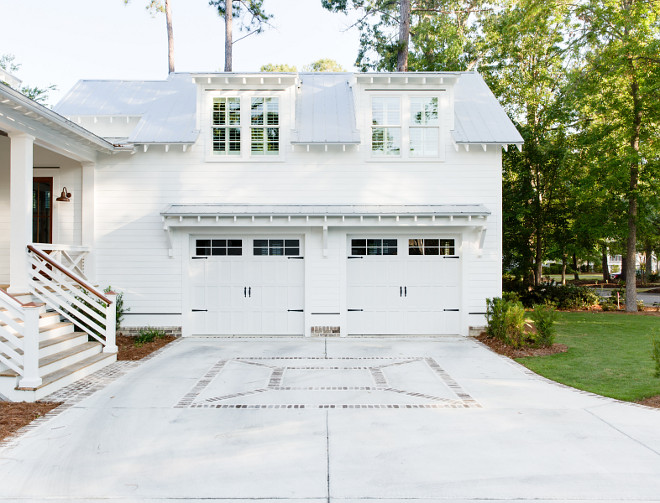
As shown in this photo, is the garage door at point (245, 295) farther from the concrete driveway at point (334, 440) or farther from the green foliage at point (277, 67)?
the green foliage at point (277, 67)

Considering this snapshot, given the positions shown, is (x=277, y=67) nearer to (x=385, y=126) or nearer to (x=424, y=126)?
(x=385, y=126)

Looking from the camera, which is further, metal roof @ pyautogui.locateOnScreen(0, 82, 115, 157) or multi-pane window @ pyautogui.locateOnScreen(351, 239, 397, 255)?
multi-pane window @ pyautogui.locateOnScreen(351, 239, 397, 255)

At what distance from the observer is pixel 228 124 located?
11828 millimetres

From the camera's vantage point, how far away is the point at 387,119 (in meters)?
12.0

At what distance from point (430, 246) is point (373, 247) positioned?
1.35 m

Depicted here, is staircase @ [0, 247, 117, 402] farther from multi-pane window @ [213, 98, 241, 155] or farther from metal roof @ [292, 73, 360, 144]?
metal roof @ [292, 73, 360, 144]

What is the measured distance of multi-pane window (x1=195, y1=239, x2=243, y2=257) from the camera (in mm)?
11797

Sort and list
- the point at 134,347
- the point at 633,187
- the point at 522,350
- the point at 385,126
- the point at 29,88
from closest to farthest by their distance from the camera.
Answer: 1. the point at 522,350
2. the point at 134,347
3. the point at 385,126
4. the point at 633,187
5. the point at 29,88

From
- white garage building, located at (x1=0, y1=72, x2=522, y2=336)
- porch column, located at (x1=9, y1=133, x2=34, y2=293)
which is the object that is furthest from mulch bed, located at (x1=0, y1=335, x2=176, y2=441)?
white garage building, located at (x1=0, y1=72, x2=522, y2=336)

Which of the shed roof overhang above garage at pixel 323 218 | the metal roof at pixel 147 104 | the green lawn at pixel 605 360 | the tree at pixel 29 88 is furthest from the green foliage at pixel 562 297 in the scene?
the tree at pixel 29 88

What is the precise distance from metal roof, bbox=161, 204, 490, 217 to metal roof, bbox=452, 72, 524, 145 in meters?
1.61

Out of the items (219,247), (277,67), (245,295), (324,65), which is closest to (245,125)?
(219,247)

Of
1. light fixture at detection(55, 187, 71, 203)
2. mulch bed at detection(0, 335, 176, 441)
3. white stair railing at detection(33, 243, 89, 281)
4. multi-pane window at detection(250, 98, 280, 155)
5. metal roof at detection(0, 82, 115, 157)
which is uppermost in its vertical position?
multi-pane window at detection(250, 98, 280, 155)

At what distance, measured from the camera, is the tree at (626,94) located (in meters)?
15.5
